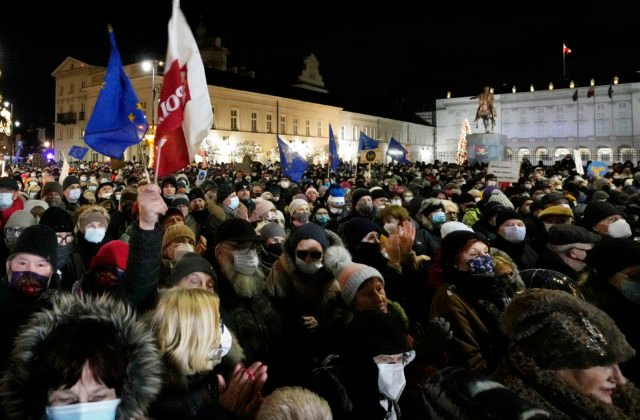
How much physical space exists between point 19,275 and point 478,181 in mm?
12256

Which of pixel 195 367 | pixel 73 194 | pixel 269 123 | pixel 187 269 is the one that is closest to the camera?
pixel 195 367

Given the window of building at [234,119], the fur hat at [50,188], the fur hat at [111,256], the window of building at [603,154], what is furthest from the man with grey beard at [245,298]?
the window of building at [603,154]

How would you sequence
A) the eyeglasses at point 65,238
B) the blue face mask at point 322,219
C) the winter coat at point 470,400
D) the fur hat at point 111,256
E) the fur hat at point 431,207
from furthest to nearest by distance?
the blue face mask at point 322,219, the fur hat at point 431,207, the eyeglasses at point 65,238, the fur hat at point 111,256, the winter coat at point 470,400

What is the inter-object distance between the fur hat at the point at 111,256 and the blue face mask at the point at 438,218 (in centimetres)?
414

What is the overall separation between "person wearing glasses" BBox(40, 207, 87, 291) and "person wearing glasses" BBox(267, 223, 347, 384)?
1.99m

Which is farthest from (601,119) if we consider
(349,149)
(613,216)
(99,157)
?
(613,216)

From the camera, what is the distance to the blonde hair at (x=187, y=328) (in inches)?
89.6

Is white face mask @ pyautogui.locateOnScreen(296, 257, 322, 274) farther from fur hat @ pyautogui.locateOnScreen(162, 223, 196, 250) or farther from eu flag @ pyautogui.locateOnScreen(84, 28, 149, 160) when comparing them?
eu flag @ pyautogui.locateOnScreen(84, 28, 149, 160)

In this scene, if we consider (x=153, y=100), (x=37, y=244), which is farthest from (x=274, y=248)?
(x=153, y=100)

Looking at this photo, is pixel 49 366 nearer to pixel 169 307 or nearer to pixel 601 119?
pixel 169 307

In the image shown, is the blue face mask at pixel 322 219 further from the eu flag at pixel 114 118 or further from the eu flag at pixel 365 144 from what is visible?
the eu flag at pixel 365 144

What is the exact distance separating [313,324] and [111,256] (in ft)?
5.11

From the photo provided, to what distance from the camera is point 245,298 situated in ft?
11.1

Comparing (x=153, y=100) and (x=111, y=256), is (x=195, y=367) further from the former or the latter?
(x=153, y=100)
